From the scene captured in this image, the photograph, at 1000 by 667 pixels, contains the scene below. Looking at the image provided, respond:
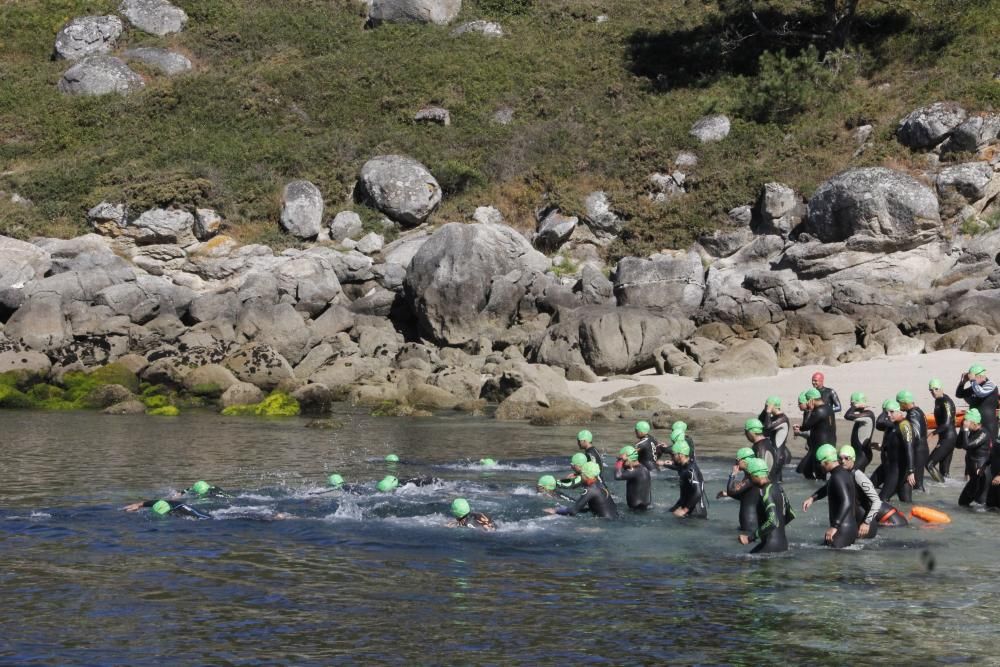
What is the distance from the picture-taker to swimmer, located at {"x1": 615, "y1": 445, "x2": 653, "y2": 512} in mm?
14914

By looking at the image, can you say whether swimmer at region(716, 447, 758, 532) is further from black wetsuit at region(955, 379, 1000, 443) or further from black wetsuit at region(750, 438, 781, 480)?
black wetsuit at region(955, 379, 1000, 443)

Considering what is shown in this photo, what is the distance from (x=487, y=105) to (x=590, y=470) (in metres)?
43.0

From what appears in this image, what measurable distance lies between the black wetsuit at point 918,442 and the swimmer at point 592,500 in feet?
15.9

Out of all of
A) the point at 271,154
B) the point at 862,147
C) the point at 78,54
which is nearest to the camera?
the point at 862,147

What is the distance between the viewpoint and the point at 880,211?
34.9 metres

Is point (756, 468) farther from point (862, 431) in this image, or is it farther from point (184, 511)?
point (184, 511)

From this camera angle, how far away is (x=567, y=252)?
138 ft

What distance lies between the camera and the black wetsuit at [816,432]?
17.5 meters

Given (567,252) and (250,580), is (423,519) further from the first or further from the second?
(567,252)

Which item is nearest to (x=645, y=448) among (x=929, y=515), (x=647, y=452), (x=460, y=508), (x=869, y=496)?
(x=647, y=452)

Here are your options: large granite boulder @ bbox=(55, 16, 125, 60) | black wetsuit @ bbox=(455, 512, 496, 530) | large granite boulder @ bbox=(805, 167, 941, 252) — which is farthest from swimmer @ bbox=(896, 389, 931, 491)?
large granite boulder @ bbox=(55, 16, 125, 60)

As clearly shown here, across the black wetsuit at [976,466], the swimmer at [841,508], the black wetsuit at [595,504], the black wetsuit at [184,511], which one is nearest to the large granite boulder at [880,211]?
the black wetsuit at [976,466]

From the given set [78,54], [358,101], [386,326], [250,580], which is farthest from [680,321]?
[78,54]

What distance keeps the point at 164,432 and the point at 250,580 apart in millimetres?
14252
